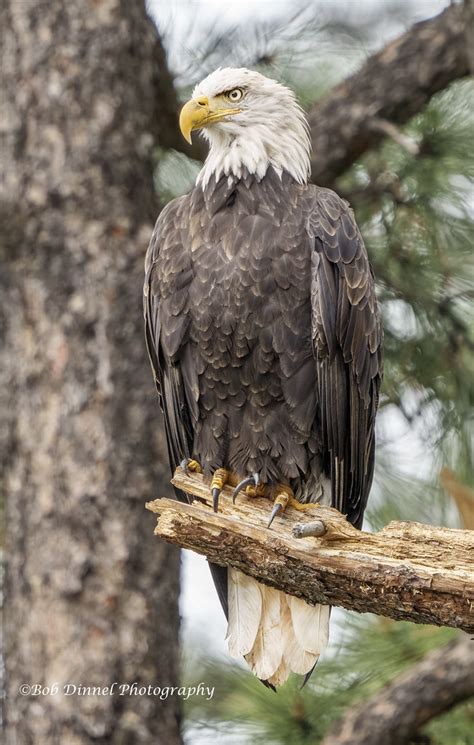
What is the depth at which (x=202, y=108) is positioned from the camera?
3562 mm

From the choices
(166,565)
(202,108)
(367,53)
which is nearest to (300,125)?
(202,108)

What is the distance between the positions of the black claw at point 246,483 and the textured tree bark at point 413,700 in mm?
915

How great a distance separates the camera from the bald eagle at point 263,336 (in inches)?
130

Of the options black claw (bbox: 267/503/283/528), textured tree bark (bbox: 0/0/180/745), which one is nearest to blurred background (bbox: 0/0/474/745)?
textured tree bark (bbox: 0/0/180/745)

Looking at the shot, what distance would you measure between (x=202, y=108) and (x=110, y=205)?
37.6 inches

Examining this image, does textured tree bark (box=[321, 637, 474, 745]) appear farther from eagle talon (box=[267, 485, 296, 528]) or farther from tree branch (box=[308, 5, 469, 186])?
tree branch (box=[308, 5, 469, 186])

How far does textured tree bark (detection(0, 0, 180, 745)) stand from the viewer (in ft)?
13.5

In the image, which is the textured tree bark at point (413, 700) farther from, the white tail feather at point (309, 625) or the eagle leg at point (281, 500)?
the eagle leg at point (281, 500)

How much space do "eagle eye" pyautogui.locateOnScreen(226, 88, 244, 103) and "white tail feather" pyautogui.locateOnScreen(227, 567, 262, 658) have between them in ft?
5.05

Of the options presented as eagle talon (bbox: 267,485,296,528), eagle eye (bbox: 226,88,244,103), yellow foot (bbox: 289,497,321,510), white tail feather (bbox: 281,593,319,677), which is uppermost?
eagle eye (bbox: 226,88,244,103)

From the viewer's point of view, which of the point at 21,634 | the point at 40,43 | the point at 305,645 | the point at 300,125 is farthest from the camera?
the point at 40,43

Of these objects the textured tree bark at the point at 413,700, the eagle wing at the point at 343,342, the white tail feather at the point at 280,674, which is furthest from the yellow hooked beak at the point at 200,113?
the textured tree bark at the point at 413,700

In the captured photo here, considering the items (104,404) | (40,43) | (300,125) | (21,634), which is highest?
(40,43)

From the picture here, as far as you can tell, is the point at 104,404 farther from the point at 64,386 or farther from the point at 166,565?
the point at 166,565
